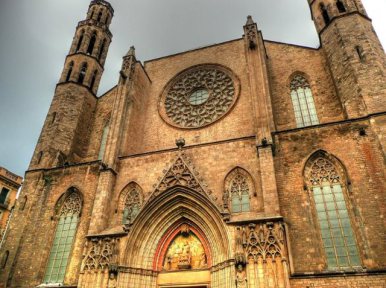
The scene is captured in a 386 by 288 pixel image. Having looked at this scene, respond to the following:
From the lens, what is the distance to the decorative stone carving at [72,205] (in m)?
14.6

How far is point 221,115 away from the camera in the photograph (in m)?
16.6

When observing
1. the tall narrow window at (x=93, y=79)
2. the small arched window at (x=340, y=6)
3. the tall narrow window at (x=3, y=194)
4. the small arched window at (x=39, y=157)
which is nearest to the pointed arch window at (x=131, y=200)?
the small arched window at (x=39, y=157)

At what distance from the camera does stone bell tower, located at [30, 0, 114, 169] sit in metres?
17.0

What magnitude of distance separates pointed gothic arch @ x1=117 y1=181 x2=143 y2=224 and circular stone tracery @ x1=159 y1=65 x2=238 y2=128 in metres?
4.75

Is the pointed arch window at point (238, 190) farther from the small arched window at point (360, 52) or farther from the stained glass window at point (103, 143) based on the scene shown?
the stained glass window at point (103, 143)

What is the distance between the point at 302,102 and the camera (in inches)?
624

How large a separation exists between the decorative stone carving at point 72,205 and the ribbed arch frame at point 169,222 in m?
3.88

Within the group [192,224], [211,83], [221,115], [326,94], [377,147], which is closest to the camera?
[377,147]

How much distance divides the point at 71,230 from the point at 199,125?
26.2 ft

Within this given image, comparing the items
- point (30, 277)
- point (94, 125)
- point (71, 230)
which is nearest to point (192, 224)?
point (71, 230)

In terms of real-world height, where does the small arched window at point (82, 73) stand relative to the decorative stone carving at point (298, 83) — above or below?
above

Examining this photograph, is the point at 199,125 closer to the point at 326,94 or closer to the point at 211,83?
the point at 211,83

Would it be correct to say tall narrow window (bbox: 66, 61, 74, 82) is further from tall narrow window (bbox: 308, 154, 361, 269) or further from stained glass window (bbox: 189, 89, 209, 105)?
tall narrow window (bbox: 308, 154, 361, 269)

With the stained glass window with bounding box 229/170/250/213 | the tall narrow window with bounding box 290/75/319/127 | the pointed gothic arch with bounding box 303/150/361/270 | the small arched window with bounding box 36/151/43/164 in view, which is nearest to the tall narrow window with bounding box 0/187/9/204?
the small arched window with bounding box 36/151/43/164
